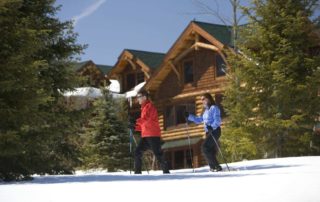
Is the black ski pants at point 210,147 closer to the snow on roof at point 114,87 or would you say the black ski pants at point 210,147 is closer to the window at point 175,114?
the window at point 175,114

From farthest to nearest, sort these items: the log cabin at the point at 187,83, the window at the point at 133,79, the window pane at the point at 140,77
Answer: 1. the window at the point at 133,79
2. the window pane at the point at 140,77
3. the log cabin at the point at 187,83

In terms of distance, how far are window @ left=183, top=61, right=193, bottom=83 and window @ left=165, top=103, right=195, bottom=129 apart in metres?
1.60

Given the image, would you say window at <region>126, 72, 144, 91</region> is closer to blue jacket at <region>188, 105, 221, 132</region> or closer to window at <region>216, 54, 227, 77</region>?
window at <region>216, 54, 227, 77</region>

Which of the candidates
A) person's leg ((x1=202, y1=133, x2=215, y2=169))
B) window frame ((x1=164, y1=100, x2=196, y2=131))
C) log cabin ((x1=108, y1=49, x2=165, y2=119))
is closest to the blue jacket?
person's leg ((x1=202, y1=133, x2=215, y2=169))

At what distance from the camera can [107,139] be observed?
97.1 ft

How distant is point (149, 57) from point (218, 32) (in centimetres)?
851

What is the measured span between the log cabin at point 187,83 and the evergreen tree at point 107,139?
14.1 feet

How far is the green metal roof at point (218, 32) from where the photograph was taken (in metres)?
32.2

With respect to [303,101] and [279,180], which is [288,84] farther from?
[279,180]

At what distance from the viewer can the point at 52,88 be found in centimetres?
1557

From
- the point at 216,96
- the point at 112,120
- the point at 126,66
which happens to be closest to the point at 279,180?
the point at 112,120

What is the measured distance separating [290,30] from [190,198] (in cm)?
1319

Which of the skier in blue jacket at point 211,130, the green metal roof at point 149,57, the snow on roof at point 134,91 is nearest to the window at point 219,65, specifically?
the green metal roof at point 149,57

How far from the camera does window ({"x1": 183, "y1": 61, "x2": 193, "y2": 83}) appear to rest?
3509 centimetres
